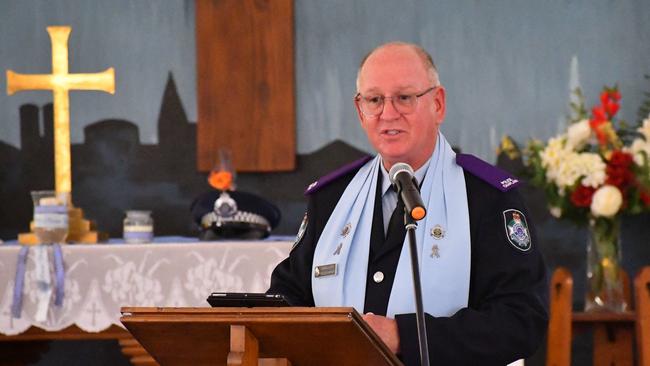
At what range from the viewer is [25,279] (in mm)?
4766

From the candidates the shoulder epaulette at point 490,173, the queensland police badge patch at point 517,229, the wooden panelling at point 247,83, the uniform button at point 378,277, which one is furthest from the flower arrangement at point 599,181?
the uniform button at point 378,277

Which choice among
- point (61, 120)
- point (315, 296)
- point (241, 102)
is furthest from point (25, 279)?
point (315, 296)

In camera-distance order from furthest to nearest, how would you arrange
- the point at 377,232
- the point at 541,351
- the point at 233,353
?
the point at 541,351
the point at 377,232
the point at 233,353

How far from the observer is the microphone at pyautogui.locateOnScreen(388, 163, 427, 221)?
2.41m

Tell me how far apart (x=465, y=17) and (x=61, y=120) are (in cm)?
197

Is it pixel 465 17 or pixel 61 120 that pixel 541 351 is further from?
pixel 61 120

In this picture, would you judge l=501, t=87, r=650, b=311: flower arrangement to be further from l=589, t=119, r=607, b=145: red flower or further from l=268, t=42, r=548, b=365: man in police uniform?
l=268, t=42, r=548, b=365: man in police uniform

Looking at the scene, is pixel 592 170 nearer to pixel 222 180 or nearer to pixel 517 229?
pixel 222 180

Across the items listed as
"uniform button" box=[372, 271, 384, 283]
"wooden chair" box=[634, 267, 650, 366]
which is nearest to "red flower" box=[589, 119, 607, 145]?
"wooden chair" box=[634, 267, 650, 366]

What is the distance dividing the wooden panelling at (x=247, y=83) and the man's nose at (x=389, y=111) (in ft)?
8.76

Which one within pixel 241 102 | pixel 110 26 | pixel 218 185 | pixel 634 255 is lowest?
pixel 634 255

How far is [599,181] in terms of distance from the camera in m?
5.29

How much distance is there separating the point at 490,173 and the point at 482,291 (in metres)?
0.35

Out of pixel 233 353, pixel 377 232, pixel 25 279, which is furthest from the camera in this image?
pixel 25 279
